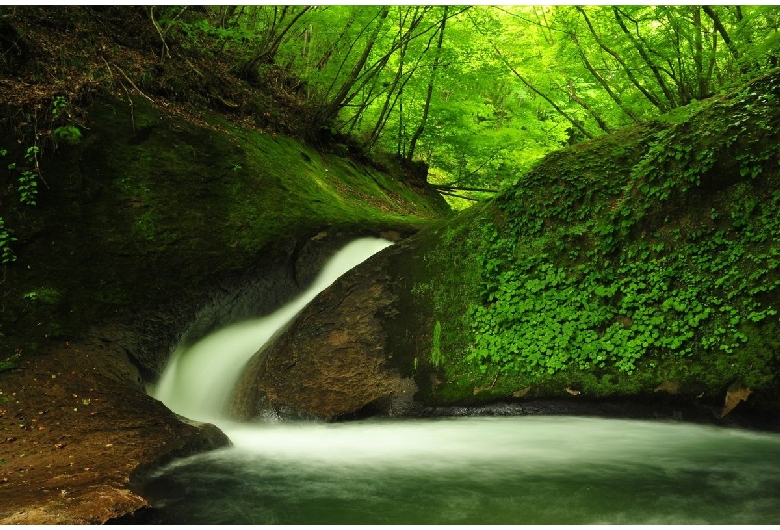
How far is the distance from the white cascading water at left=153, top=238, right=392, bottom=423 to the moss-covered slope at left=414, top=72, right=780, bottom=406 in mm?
2617

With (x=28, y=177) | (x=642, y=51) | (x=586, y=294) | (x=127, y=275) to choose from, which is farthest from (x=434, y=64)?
(x=28, y=177)

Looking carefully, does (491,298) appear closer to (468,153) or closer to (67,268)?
(67,268)

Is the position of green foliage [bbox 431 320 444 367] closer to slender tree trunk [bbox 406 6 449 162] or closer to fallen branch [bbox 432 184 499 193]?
slender tree trunk [bbox 406 6 449 162]

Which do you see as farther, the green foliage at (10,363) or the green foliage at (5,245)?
the green foliage at (5,245)

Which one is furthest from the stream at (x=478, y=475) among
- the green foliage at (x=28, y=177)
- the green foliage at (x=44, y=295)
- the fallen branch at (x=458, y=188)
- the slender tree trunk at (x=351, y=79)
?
the fallen branch at (x=458, y=188)

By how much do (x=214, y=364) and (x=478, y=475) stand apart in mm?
4767

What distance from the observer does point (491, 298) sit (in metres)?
7.37

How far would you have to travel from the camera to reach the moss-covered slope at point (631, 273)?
5910mm

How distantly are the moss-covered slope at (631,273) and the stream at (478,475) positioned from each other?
63cm

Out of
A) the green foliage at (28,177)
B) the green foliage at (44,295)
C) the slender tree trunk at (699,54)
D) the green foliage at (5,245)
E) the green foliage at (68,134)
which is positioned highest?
the slender tree trunk at (699,54)

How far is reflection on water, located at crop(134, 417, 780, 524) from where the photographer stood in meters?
3.84

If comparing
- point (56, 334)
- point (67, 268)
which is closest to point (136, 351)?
point (56, 334)

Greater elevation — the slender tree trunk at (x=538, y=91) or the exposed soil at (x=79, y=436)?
the slender tree trunk at (x=538, y=91)

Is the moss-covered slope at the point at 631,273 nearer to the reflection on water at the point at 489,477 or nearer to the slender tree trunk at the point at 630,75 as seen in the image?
the reflection on water at the point at 489,477
